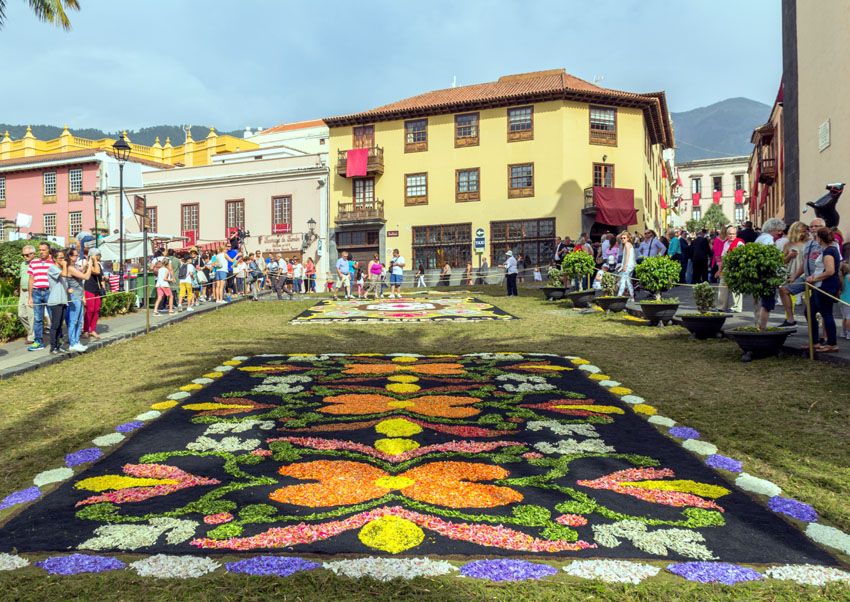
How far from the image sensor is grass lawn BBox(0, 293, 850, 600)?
274 centimetres

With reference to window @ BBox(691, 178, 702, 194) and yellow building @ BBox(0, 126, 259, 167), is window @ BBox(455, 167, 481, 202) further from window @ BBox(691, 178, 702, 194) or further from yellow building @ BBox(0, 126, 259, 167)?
window @ BBox(691, 178, 702, 194)

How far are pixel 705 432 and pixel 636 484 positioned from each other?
1.57m

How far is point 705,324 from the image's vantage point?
9.84 m

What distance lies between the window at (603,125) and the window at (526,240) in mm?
5270

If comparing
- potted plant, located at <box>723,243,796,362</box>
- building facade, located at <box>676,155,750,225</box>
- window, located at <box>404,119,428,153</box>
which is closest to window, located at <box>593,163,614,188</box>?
window, located at <box>404,119,428,153</box>

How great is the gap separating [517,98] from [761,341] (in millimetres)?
27920

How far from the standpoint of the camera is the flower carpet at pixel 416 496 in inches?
120

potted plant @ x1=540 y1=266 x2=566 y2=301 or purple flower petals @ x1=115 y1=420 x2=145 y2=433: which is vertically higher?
potted plant @ x1=540 y1=266 x2=566 y2=301

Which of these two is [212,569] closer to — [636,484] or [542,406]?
[636,484]

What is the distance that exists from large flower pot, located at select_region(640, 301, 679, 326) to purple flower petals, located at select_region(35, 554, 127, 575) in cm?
1048

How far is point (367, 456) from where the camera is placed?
4.62m

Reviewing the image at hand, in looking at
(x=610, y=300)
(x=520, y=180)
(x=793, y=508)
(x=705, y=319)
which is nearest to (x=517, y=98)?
(x=520, y=180)

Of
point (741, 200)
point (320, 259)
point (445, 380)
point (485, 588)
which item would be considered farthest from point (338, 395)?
point (741, 200)

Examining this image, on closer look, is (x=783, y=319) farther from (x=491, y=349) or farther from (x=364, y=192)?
(x=364, y=192)
